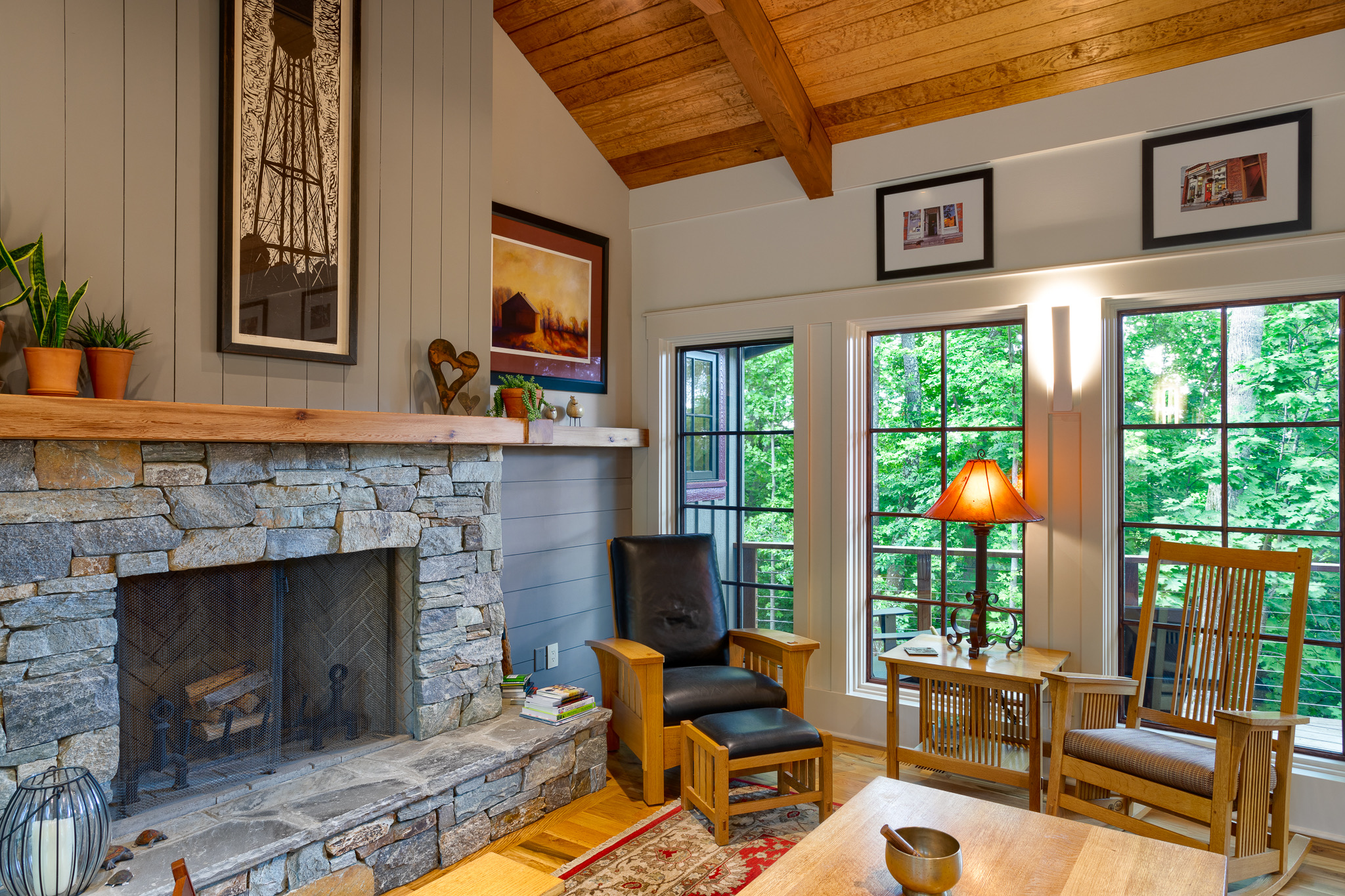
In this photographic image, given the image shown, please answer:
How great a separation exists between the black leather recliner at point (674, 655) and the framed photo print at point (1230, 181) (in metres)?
2.23

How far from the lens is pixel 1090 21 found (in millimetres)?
3188

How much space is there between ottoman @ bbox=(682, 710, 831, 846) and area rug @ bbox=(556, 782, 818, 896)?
6cm

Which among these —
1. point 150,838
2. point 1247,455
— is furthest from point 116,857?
point 1247,455

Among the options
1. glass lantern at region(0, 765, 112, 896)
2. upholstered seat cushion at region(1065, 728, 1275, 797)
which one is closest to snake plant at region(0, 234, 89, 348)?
glass lantern at region(0, 765, 112, 896)

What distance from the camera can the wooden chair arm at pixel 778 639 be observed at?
3463 mm

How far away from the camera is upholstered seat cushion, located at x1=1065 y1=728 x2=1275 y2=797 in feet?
8.10

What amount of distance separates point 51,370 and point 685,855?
2382 mm

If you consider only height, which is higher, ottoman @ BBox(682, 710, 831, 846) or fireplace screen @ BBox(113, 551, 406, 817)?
fireplace screen @ BBox(113, 551, 406, 817)

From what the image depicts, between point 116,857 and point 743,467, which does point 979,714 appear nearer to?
point 743,467

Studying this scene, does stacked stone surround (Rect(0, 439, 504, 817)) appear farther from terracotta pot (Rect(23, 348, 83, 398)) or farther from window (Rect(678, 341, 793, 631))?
window (Rect(678, 341, 793, 631))

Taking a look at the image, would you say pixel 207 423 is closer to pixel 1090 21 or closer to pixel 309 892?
pixel 309 892

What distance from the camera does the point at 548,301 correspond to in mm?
4148

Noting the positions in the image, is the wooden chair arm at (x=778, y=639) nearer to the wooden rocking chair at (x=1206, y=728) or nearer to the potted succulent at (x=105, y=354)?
the wooden rocking chair at (x=1206, y=728)

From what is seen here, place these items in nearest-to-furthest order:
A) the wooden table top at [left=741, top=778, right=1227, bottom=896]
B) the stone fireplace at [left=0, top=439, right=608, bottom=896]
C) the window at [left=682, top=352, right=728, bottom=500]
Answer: the wooden table top at [left=741, top=778, right=1227, bottom=896]
the stone fireplace at [left=0, top=439, right=608, bottom=896]
the window at [left=682, top=352, right=728, bottom=500]
